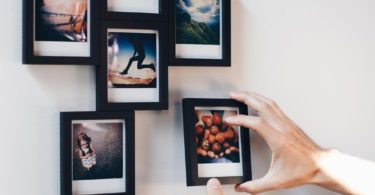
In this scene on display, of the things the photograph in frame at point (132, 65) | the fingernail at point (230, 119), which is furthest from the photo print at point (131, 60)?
the fingernail at point (230, 119)

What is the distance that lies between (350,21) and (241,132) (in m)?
0.51

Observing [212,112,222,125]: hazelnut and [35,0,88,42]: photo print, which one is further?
[212,112,222,125]: hazelnut

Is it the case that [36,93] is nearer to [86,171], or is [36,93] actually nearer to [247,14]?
[86,171]

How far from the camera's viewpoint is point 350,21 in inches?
62.0

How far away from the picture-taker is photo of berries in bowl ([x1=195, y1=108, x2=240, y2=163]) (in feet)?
4.42

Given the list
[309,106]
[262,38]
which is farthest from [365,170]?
[262,38]

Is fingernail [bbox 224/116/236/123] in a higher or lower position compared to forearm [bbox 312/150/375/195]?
higher

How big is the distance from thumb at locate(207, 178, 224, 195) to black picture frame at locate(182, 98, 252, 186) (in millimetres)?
38

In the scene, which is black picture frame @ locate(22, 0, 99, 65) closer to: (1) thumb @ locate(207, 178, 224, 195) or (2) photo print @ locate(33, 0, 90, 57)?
(2) photo print @ locate(33, 0, 90, 57)

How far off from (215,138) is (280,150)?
170mm

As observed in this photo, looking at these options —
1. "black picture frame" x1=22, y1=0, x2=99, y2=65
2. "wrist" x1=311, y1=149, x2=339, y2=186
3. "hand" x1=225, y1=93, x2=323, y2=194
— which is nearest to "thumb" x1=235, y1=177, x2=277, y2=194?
"hand" x1=225, y1=93, x2=323, y2=194

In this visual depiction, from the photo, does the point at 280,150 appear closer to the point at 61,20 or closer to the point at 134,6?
the point at 134,6

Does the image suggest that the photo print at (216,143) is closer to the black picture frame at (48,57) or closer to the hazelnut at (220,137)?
the hazelnut at (220,137)

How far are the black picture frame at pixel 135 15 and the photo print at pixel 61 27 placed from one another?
38 millimetres
